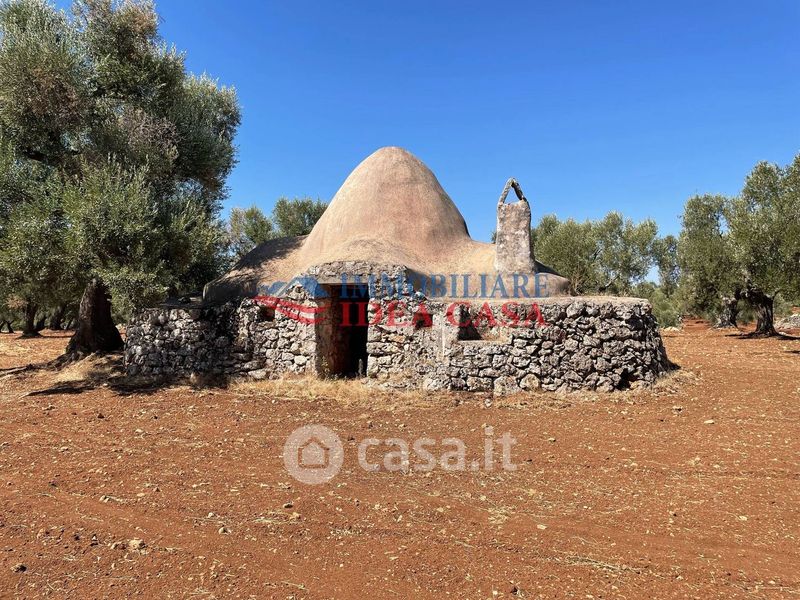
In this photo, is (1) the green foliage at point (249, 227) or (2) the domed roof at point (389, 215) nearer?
(2) the domed roof at point (389, 215)

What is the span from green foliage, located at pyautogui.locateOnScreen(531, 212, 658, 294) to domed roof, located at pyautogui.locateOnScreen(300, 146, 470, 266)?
1137 centimetres

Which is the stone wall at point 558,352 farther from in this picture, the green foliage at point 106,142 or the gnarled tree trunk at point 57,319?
the gnarled tree trunk at point 57,319

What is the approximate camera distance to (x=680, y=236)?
2505cm

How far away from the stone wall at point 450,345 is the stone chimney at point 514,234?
144cm

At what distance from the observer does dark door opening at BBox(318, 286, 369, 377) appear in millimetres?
11953

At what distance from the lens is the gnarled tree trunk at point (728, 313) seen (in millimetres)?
22631

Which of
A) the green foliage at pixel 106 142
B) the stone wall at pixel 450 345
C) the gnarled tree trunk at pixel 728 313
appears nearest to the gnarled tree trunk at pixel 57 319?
the green foliage at pixel 106 142

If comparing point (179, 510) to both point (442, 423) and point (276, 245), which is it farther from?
point (276, 245)

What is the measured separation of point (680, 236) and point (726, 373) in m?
16.1

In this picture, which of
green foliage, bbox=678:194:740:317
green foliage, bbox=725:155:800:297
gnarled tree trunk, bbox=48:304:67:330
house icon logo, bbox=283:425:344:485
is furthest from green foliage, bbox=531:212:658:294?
gnarled tree trunk, bbox=48:304:67:330

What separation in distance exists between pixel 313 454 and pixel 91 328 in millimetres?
10985

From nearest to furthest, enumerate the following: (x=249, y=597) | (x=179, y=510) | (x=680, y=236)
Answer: (x=249, y=597) → (x=179, y=510) → (x=680, y=236)

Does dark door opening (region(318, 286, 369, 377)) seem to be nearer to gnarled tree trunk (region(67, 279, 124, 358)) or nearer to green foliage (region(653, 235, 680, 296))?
gnarled tree trunk (region(67, 279, 124, 358))

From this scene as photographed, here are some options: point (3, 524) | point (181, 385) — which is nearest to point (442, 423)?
point (3, 524)
